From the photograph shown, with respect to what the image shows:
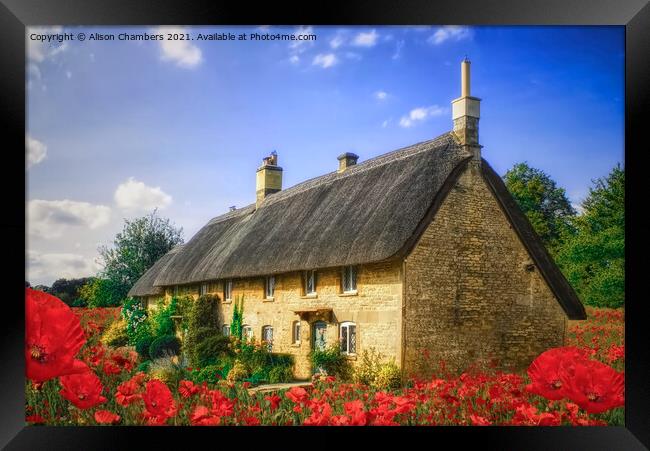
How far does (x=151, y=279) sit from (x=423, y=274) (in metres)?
6.14

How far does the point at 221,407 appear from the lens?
5.72 metres

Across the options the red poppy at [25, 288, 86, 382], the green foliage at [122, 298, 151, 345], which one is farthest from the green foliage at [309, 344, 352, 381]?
the red poppy at [25, 288, 86, 382]

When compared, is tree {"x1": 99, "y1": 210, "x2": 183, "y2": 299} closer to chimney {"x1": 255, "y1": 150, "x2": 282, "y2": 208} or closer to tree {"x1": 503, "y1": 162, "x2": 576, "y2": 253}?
chimney {"x1": 255, "y1": 150, "x2": 282, "y2": 208}

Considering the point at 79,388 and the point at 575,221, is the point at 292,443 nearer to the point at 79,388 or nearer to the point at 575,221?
the point at 79,388

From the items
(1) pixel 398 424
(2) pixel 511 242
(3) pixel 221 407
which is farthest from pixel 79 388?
(2) pixel 511 242

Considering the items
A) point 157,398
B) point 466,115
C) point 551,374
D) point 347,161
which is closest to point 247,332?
point 347,161

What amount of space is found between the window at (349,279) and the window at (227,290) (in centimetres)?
379

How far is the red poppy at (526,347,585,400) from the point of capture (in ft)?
21.5

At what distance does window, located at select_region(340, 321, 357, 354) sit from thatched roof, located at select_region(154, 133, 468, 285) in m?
1.24

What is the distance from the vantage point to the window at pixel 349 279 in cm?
1257

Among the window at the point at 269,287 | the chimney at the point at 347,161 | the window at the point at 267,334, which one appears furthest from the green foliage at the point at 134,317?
the chimney at the point at 347,161

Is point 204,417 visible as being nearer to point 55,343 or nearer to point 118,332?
point 55,343

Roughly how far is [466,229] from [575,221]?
2.30 m

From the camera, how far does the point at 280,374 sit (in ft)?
A: 38.9
